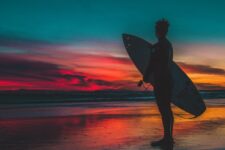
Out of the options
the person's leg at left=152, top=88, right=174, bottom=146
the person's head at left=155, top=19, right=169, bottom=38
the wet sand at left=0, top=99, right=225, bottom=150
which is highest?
the person's head at left=155, top=19, right=169, bottom=38

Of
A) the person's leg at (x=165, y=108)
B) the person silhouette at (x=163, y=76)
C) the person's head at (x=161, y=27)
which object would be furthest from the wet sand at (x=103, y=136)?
the person's head at (x=161, y=27)

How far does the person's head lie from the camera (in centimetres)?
660

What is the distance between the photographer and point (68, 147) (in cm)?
641

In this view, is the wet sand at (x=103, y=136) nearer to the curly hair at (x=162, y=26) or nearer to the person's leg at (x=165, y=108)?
the person's leg at (x=165, y=108)

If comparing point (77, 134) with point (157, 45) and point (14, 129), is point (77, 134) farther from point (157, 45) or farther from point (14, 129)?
point (157, 45)

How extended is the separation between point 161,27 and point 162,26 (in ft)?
0.07

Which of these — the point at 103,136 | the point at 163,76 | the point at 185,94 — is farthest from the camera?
the point at 185,94

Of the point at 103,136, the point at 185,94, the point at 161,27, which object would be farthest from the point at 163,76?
the point at 185,94

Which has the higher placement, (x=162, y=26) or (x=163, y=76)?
(x=162, y=26)

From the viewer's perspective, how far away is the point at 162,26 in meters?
6.61

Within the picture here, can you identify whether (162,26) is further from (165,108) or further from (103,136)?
(103,136)

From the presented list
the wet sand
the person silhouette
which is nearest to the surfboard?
the wet sand

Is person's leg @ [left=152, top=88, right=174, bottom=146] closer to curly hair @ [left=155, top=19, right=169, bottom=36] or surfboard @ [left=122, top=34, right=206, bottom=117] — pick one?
curly hair @ [left=155, top=19, right=169, bottom=36]

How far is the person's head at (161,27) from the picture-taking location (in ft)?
21.7
